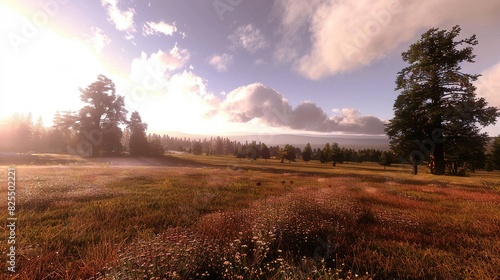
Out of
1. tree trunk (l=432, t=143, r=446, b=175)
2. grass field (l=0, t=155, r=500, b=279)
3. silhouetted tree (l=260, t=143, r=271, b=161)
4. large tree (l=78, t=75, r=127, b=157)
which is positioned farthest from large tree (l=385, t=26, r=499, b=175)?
silhouetted tree (l=260, t=143, r=271, b=161)

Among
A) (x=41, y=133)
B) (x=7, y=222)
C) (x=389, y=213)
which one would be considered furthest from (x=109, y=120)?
(x=41, y=133)

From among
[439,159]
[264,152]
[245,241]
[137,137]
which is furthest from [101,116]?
[264,152]

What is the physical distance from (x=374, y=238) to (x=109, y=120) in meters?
40.8

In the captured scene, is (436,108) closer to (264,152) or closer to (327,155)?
(327,155)

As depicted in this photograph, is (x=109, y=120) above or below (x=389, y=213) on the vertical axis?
above

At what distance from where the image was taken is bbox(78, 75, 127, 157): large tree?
31.3 meters

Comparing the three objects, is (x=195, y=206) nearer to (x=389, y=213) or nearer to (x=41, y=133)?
(x=389, y=213)

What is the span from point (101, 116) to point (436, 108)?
147 feet

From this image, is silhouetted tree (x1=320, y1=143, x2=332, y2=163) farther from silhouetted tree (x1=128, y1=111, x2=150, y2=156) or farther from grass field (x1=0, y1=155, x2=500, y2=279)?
grass field (x1=0, y1=155, x2=500, y2=279)

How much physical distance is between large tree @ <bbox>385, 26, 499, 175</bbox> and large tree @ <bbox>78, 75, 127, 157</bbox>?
41.0m

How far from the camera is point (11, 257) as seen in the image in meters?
3.10

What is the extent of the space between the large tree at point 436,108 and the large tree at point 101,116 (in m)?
41.0

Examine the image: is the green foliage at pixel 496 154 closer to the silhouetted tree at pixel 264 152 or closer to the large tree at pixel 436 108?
the large tree at pixel 436 108

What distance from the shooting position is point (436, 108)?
17.6 m
